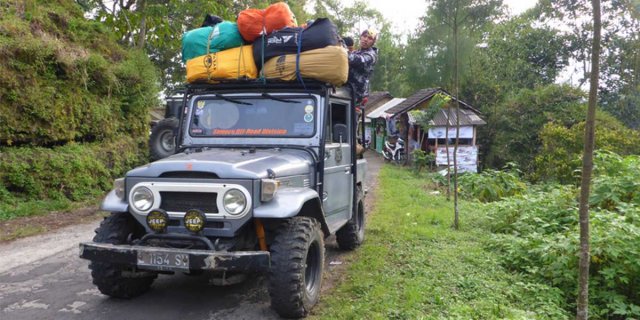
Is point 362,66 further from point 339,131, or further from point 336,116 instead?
point 339,131

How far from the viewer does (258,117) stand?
5371mm

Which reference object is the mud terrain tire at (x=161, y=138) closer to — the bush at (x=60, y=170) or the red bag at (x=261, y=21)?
the bush at (x=60, y=170)

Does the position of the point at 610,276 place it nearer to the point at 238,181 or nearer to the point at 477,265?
the point at 477,265

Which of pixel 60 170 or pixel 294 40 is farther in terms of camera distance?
pixel 60 170

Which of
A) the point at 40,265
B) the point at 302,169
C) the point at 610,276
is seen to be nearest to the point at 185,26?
the point at 40,265

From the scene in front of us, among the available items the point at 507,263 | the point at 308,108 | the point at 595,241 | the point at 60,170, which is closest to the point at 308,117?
the point at 308,108

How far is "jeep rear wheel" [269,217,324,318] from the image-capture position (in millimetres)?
4027

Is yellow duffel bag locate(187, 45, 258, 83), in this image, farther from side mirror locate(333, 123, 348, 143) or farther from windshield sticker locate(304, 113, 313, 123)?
side mirror locate(333, 123, 348, 143)

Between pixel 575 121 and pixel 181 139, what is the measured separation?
18.9m

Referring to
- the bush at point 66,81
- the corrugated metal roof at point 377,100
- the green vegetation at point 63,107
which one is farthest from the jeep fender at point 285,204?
the corrugated metal roof at point 377,100

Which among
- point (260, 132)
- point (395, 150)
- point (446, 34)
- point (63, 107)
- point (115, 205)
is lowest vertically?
point (395, 150)

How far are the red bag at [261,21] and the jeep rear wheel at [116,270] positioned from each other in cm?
230

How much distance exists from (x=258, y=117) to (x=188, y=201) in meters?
1.46

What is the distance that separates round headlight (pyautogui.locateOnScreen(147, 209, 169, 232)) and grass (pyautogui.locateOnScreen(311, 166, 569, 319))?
1.56 metres
